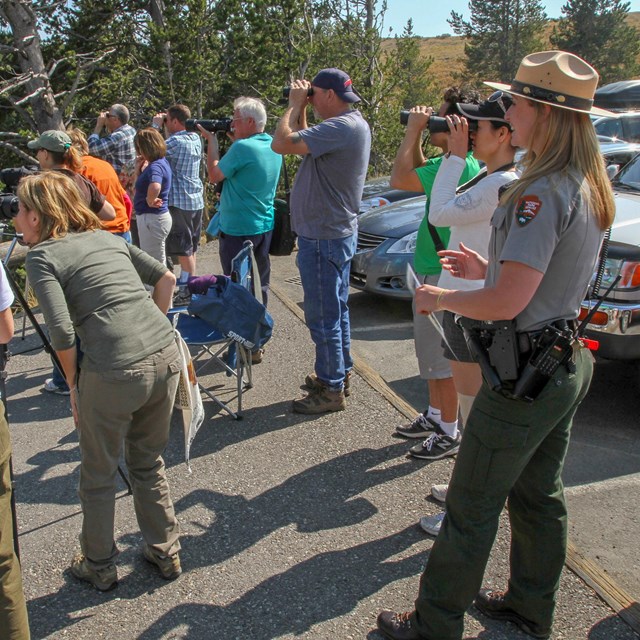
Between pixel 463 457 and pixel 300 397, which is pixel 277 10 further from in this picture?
pixel 463 457

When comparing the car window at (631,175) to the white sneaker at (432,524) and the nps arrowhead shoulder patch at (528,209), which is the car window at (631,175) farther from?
the nps arrowhead shoulder patch at (528,209)

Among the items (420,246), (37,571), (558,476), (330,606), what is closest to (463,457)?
(558,476)

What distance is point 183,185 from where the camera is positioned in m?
6.68

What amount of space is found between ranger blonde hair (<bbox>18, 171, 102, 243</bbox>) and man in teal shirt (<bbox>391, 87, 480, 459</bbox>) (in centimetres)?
176

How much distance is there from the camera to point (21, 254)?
23.8 ft

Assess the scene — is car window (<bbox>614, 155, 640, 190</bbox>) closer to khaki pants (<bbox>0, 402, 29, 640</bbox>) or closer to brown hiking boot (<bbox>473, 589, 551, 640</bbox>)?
brown hiking boot (<bbox>473, 589, 551, 640</bbox>)

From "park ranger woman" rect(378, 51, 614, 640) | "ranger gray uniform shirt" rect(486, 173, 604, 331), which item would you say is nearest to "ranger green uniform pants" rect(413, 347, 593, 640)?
"park ranger woman" rect(378, 51, 614, 640)

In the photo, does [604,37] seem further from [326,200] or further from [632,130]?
[326,200]

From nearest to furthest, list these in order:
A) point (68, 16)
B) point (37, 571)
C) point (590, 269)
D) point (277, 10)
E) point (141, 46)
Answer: point (590, 269)
point (37, 571)
point (277, 10)
point (141, 46)
point (68, 16)

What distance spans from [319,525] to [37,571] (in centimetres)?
127

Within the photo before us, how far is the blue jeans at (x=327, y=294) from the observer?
14.2 feet

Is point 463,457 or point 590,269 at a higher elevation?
point 590,269

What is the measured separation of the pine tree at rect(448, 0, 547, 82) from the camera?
128 ft

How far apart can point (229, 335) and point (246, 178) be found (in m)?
1.36
